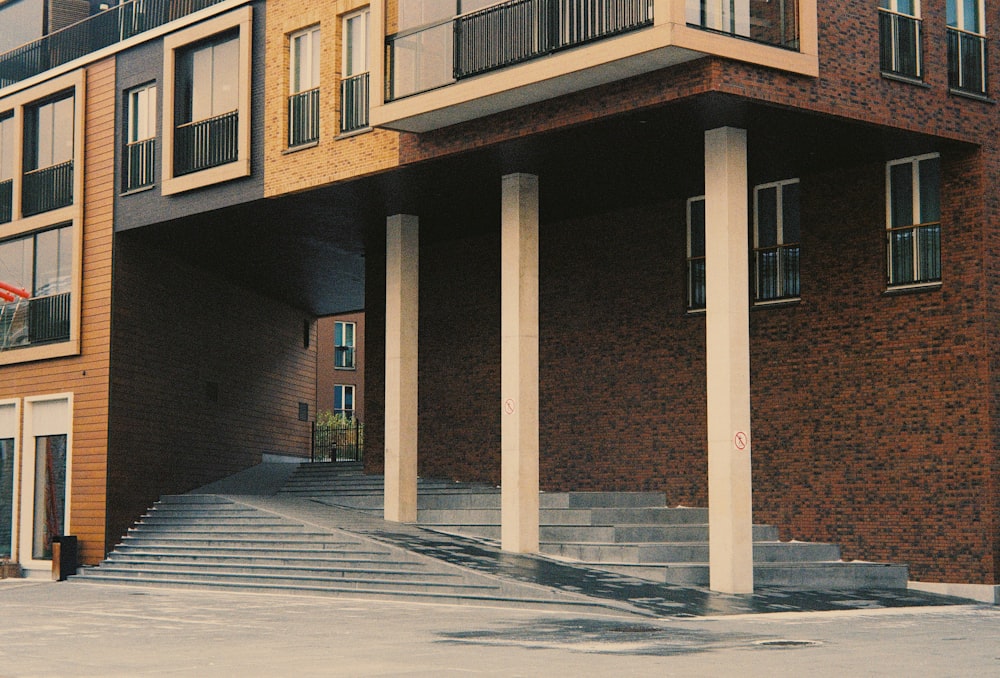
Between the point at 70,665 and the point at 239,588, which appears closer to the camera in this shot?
the point at 70,665

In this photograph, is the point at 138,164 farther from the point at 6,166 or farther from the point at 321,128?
the point at 321,128

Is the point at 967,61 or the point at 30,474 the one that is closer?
the point at 967,61

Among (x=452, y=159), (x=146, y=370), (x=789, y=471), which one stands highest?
(x=452, y=159)

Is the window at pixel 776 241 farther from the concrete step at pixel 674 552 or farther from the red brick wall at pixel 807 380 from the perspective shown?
the concrete step at pixel 674 552

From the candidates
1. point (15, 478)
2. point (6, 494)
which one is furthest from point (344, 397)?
point (15, 478)

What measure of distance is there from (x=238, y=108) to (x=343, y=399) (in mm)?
A: 42450

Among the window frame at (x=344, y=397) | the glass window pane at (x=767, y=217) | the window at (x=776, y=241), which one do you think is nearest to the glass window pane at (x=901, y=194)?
the window at (x=776, y=241)

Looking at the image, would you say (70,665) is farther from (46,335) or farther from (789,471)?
(46,335)

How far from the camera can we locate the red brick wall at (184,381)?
2947 centimetres

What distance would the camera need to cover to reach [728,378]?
19.8 meters

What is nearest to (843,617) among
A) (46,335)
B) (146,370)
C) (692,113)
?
(692,113)

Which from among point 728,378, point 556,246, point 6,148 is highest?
point 6,148

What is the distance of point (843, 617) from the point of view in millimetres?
17219

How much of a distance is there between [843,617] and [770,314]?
7.61 meters
